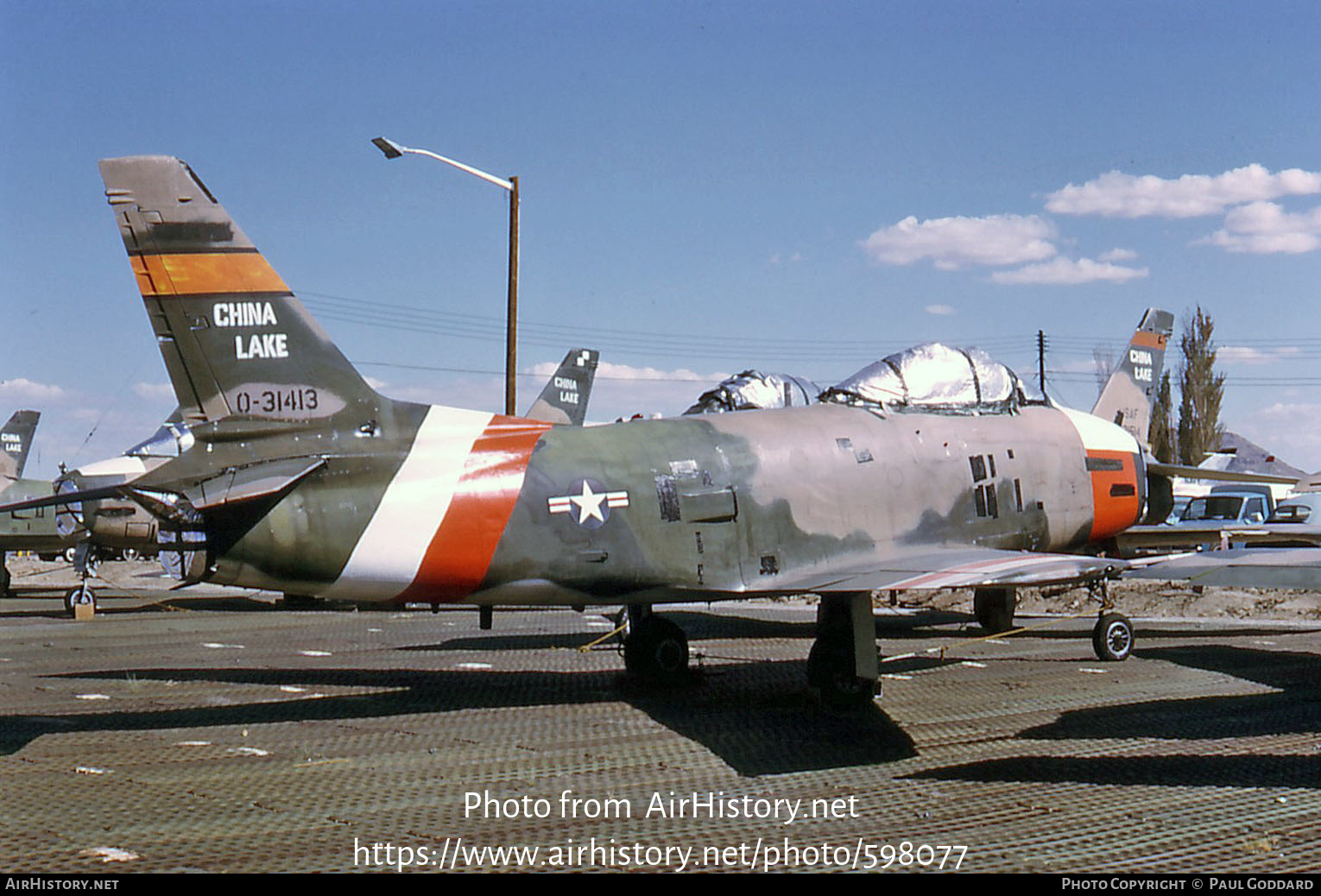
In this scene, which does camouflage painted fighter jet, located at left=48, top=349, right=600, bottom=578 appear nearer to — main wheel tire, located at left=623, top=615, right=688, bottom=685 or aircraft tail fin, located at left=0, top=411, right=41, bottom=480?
main wheel tire, located at left=623, top=615, right=688, bottom=685

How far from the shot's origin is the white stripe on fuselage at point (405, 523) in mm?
9297

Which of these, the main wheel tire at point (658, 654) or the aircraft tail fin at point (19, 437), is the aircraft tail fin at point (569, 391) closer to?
the main wheel tire at point (658, 654)

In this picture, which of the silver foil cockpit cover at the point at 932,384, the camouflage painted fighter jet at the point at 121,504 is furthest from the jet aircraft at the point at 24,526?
the silver foil cockpit cover at the point at 932,384

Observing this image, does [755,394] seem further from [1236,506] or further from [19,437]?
[19,437]

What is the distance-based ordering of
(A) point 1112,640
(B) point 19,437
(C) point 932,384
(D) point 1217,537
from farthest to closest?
(B) point 19,437 < (D) point 1217,537 < (A) point 1112,640 < (C) point 932,384

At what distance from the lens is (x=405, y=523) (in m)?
9.41

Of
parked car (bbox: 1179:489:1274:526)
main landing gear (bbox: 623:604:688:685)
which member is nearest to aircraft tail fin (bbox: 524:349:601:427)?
main landing gear (bbox: 623:604:688:685)

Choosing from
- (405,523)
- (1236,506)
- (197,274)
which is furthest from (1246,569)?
(1236,506)

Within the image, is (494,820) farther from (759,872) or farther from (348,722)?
(348,722)

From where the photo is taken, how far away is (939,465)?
11.4m

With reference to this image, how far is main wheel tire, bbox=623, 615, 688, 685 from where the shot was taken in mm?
12070

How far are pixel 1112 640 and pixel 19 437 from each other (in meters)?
31.7

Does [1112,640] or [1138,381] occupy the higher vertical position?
[1138,381]

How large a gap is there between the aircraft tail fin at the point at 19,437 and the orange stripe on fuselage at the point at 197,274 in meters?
27.5
